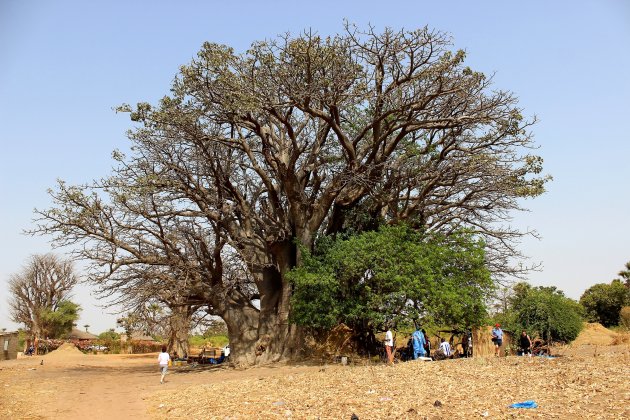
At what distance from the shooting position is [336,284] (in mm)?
17547

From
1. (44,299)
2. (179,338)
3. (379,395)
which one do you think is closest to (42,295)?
(44,299)

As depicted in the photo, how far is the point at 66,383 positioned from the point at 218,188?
7844 millimetres

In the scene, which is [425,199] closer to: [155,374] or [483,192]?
[483,192]

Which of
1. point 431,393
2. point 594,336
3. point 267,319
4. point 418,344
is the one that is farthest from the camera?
point 594,336

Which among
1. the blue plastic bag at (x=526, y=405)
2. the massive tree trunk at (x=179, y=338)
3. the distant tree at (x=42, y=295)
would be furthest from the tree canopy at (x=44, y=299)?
the blue plastic bag at (x=526, y=405)

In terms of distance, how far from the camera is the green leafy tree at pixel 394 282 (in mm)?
16500

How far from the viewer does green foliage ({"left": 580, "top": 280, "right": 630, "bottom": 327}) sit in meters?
37.9

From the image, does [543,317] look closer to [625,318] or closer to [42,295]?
[625,318]

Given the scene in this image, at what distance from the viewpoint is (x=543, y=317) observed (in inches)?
944

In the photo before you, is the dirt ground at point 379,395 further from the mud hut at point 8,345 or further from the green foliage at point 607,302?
the green foliage at point 607,302

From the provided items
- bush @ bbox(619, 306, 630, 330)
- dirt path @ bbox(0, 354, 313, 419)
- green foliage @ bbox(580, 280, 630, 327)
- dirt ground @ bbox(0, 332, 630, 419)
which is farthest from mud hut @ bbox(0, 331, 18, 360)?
green foliage @ bbox(580, 280, 630, 327)

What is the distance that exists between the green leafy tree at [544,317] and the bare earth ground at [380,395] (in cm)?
1139

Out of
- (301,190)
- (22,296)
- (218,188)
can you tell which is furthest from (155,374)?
(22,296)

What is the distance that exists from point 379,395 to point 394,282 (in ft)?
Result: 22.0
